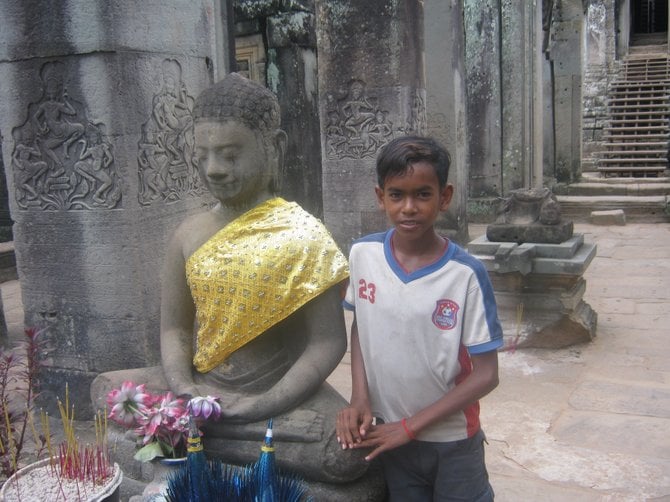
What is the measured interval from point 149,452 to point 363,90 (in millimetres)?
5667

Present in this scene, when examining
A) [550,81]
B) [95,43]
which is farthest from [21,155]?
[550,81]

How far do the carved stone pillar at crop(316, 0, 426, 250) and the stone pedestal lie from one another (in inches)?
90.4

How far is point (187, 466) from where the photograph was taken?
1.89 meters

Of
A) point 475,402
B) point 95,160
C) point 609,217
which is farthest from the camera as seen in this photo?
point 609,217

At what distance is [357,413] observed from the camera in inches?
77.3

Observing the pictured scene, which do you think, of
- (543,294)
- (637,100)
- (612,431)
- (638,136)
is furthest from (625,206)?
(612,431)

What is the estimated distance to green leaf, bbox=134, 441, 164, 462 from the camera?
1.98 metres

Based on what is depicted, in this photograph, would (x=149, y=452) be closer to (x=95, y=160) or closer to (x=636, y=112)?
(x=95, y=160)

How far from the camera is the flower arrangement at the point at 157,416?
199 cm

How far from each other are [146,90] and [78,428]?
192 centimetres

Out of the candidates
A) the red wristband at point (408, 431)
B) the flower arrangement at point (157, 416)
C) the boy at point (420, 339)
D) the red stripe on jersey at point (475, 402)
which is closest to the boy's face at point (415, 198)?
the boy at point (420, 339)

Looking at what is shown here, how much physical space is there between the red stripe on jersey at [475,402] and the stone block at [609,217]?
32.5 feet

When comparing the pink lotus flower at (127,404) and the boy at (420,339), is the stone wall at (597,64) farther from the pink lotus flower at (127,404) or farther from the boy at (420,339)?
the pink lotus flower at (127,404)

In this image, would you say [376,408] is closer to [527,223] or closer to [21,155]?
[21,155]
